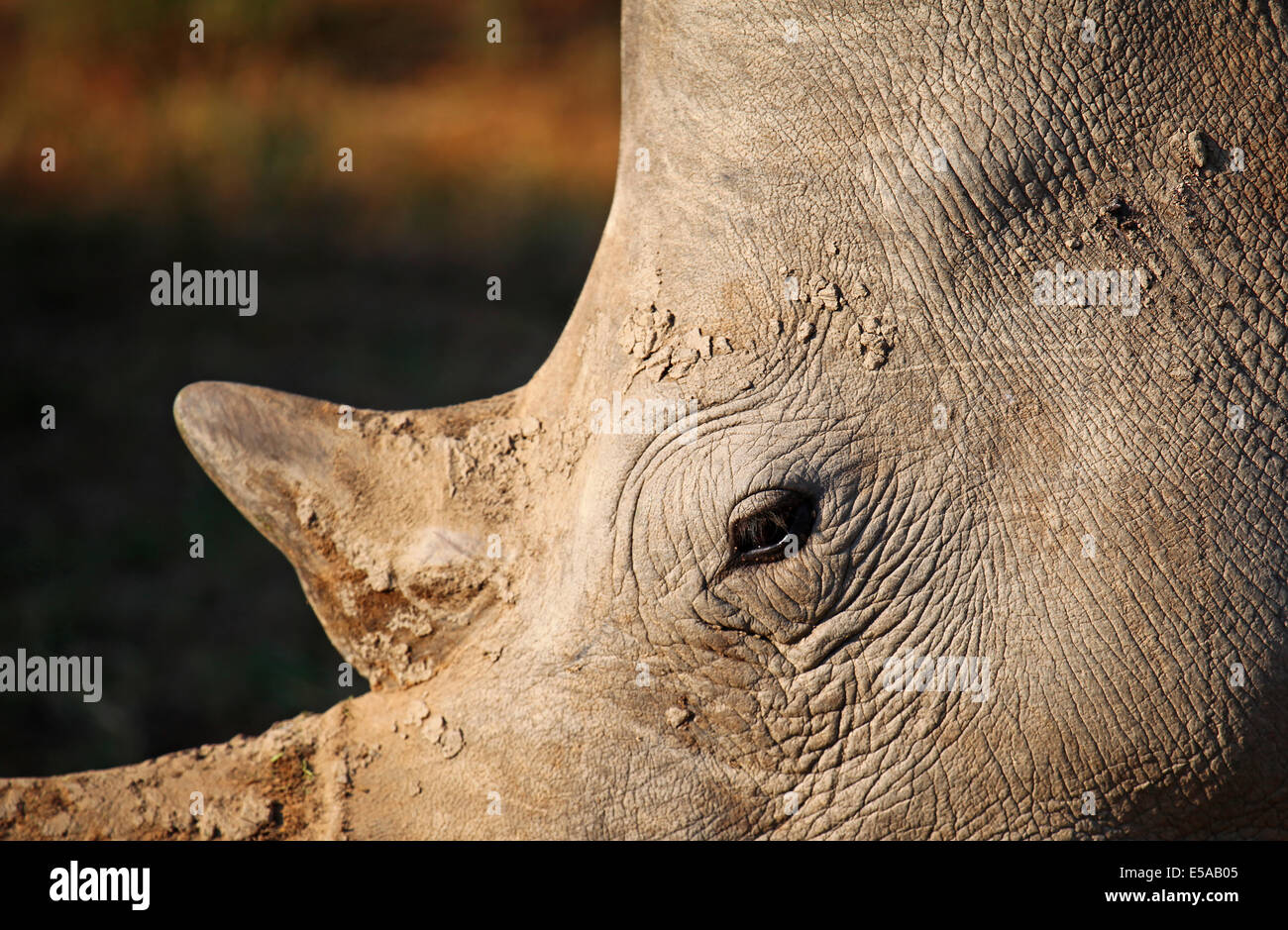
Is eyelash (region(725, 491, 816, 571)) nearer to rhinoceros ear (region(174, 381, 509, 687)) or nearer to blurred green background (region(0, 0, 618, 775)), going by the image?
rhinoceros ear (region(174, 381, 509, 687))

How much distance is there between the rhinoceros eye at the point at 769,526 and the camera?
106 inches

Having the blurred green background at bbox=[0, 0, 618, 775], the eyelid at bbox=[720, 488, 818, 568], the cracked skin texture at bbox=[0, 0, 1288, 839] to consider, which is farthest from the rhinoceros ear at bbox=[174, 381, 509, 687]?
the blurred green background at bbox=[0, 0, 618, 775]

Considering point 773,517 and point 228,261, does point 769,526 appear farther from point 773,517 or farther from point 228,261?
point 228,261

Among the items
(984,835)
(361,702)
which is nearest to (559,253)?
(361,702)

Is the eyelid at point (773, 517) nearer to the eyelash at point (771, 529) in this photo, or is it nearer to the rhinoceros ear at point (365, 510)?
the eyelash at point (771, 529)

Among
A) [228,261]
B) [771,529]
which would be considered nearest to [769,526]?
[771,529]

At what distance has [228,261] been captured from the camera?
24.3ft

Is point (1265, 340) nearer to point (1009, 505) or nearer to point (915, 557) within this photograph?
point (1009, 505)

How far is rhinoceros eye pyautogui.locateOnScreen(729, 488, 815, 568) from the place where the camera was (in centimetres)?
270

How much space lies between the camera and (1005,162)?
8.91ft

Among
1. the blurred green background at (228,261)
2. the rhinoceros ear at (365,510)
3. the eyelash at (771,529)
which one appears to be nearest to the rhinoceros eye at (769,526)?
the eyelash at (771,529)

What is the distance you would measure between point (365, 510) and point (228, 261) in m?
4.89

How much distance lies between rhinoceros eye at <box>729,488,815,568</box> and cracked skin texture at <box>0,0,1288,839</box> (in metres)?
0.03

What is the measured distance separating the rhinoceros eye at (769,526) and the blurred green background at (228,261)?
294cm
